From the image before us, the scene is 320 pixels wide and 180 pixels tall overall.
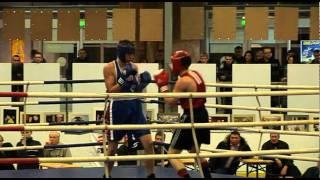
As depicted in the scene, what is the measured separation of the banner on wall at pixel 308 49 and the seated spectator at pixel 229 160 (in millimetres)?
2439

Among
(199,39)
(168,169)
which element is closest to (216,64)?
(199,39)

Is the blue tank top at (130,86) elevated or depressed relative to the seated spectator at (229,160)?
elevated

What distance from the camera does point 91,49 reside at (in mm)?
9438

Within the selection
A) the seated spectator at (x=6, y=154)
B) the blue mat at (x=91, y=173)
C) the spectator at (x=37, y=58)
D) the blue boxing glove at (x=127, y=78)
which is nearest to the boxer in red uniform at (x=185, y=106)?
the blue boxing glove at (x=127, y=78)

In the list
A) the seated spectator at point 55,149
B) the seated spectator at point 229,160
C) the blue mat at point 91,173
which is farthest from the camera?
the seated spectator at point 55,149

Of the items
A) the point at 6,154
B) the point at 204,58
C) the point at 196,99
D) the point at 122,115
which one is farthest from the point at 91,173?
the point at 204,58

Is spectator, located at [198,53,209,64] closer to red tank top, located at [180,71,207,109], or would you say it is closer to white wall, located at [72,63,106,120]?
white wall, located at [72,63,106,120]

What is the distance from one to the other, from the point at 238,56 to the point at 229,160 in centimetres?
322

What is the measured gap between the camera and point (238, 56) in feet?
29.9

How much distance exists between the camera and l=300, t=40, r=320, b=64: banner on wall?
931cm

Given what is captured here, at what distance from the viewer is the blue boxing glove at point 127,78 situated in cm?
472

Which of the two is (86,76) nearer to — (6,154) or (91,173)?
(6,154)

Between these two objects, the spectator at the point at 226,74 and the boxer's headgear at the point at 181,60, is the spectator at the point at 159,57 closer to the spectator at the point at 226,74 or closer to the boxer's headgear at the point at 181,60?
the spectator at the point at 226,74

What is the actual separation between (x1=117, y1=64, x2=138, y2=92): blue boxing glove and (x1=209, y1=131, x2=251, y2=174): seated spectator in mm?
1818
